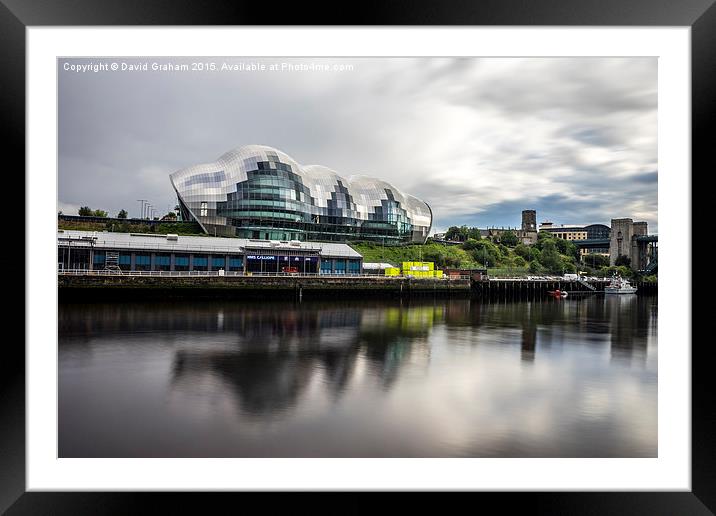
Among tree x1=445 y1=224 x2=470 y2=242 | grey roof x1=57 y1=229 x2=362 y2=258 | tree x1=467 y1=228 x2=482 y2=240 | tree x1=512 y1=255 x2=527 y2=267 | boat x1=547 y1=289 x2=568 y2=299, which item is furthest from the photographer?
tree x1=445 y1=224 x2=470 y2=242

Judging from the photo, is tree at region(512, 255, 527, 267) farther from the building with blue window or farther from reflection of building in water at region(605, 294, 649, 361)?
the building with blue window

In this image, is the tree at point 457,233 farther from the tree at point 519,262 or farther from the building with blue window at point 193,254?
the building with blue window at point 193,254

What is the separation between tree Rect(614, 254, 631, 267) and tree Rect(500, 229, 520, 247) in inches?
196

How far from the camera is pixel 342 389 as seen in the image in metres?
5.12

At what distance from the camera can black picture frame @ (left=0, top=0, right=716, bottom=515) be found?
280 cm

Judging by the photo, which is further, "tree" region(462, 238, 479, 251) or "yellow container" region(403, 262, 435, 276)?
"tree" region(462, 238, 479, 251)

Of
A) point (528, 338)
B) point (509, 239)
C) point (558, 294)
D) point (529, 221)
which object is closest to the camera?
point (528, 338)

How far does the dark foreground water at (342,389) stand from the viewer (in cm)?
383

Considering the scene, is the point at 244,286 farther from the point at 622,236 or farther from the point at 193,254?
the point at 622,236

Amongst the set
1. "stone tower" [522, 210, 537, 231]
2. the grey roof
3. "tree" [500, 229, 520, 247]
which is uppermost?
"stone tower" [522, 210, 537, 231]

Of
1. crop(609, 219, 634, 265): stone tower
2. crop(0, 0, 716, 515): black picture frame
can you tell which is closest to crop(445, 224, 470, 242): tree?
crop(609, 219, 634, 265): stone tower
